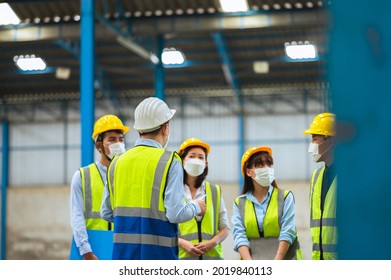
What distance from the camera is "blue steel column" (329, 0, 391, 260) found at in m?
1.68

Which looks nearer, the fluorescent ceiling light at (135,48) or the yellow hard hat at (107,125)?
the yellow hard hat at (107,125)

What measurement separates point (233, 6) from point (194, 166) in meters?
10.2

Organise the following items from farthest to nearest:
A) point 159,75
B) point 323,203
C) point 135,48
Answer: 1. point 159,75
2. point 135,48
3. point 323,203

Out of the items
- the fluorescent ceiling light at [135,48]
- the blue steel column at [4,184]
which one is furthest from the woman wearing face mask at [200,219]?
the blue steel column at [4,184]

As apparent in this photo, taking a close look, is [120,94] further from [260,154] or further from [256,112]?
[260,154]

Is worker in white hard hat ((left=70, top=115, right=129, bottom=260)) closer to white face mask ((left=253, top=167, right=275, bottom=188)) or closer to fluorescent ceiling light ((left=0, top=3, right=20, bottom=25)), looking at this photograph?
white face mask ((left=253, top=167, right=275, bottom=188))

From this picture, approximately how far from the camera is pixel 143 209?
14.8ft

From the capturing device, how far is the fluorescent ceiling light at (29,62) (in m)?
22.8

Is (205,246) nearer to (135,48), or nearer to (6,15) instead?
(135,48)

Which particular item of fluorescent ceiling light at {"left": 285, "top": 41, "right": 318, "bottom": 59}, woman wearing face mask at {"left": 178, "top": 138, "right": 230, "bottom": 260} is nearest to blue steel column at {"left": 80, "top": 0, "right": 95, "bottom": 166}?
woman wearing face mask at {"left": 178, "top": 138, "right": 230, "bottom": 260}

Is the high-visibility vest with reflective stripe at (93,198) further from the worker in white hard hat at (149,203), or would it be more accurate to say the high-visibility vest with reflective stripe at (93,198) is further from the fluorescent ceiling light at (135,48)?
the fluorescent ceiling light at (135,48)

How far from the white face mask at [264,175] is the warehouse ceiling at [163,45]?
25.9 feet

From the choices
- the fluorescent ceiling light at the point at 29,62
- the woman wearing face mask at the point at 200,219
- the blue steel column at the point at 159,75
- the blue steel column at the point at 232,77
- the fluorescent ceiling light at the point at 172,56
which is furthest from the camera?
the fluorescent ceiling light at the point at 29,62

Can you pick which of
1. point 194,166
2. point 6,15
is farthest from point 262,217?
point 6,15
